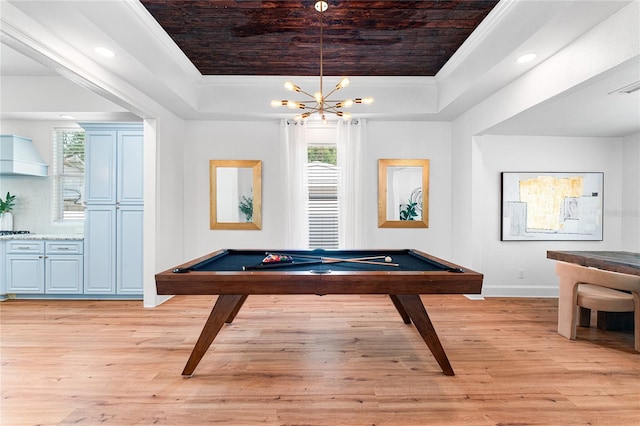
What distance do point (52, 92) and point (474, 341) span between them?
5736mm

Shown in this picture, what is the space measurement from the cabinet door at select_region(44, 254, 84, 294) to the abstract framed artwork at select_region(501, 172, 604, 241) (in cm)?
594

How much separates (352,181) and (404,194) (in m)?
0.85

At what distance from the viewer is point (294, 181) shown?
189 inches

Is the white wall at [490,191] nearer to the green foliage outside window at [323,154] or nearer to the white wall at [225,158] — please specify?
the green foliage outside window at [323,154]

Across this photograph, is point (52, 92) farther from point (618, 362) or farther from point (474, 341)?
point (618, 362)

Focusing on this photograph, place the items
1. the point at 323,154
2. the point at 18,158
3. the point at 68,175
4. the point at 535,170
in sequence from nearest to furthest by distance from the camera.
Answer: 1. the point at 18,158
2. the point at 535,170
3. the point at 68,175
4. the point at 323,154

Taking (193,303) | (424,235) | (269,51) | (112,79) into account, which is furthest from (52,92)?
(424,235)

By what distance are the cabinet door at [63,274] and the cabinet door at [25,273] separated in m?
0.09

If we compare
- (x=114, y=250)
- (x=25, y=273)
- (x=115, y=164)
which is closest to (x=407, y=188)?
(x=115, y=164)

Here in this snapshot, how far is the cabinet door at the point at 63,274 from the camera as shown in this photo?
13.6 ft

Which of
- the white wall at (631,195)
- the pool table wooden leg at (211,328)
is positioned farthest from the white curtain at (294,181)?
the white wall at (631,195)

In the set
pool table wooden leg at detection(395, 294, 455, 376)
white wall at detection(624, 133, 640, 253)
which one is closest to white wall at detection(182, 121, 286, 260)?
pool table wooden leg at detection(395, 294, 455, 376)

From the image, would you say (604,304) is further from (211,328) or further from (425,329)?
(211,328)

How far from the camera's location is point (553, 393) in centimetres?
211
